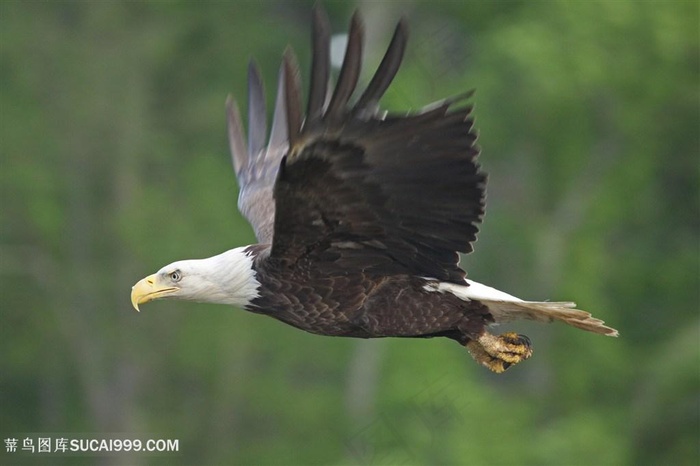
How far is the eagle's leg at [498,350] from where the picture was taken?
30.7ft

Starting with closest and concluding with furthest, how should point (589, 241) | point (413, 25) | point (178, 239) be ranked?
1. point (178, 239)
2. point (589, 241)
3. point (413, 25)

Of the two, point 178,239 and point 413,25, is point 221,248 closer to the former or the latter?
point 178,239

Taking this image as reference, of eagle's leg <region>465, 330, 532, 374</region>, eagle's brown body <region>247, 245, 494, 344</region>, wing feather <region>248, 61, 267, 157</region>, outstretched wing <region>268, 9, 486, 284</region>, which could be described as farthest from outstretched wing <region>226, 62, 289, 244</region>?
outstretched wing <region>268, 9, 486, 284</region>

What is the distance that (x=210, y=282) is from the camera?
9.06 metres

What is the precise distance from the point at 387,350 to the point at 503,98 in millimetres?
4605

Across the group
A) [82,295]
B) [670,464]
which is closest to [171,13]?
[82,295]

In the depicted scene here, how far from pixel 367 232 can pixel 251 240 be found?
12895mm

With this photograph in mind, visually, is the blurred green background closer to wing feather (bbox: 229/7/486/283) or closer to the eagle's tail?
the eagle's tail

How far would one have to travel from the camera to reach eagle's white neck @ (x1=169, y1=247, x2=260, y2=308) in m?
8.88

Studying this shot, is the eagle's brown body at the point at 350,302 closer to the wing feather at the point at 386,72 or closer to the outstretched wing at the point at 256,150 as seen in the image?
the wing feather at the point at 386,72

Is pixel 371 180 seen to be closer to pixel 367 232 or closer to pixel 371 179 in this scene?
→ pixel 371 179

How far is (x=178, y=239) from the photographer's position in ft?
74.0

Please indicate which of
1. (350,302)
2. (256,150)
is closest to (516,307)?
(350,302)

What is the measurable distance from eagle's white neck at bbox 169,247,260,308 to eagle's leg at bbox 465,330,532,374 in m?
1.25
